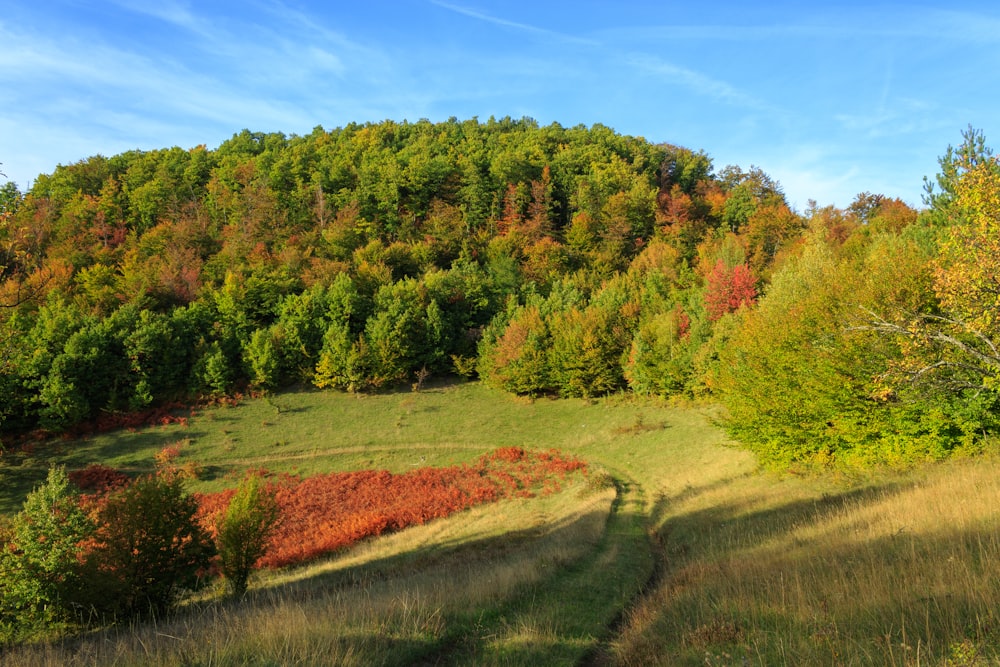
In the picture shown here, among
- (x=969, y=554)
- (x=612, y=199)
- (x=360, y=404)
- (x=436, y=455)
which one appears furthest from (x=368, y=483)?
(x=612, y=199)

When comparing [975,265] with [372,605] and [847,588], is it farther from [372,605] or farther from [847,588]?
[372,605]

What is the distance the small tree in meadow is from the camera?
15.4m

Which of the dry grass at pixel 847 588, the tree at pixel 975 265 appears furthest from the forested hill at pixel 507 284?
the dry grass at pixel 847 588

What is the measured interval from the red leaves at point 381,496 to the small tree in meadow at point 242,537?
518cm

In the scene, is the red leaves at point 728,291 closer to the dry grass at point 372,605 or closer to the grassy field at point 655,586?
the grassy field at point 655,586

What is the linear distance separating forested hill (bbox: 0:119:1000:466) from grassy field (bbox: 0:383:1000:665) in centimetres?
353

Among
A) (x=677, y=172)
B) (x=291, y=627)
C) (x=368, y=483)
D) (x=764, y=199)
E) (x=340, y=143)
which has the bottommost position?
(x=368, y=483)

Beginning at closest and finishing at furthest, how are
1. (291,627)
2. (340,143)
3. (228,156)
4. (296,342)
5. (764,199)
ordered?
1. (291,627)
2. (296,342)
3. (764,199)
4. (228,156)
5. (340,143)

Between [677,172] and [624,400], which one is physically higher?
[677,172]

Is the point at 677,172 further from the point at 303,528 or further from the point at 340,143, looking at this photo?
the point at 303,528

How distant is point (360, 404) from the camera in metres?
48.2

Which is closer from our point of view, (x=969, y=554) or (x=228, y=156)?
(x=969, y=554)

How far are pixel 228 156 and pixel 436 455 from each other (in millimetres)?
93393

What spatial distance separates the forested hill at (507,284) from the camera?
1636 centimetres
